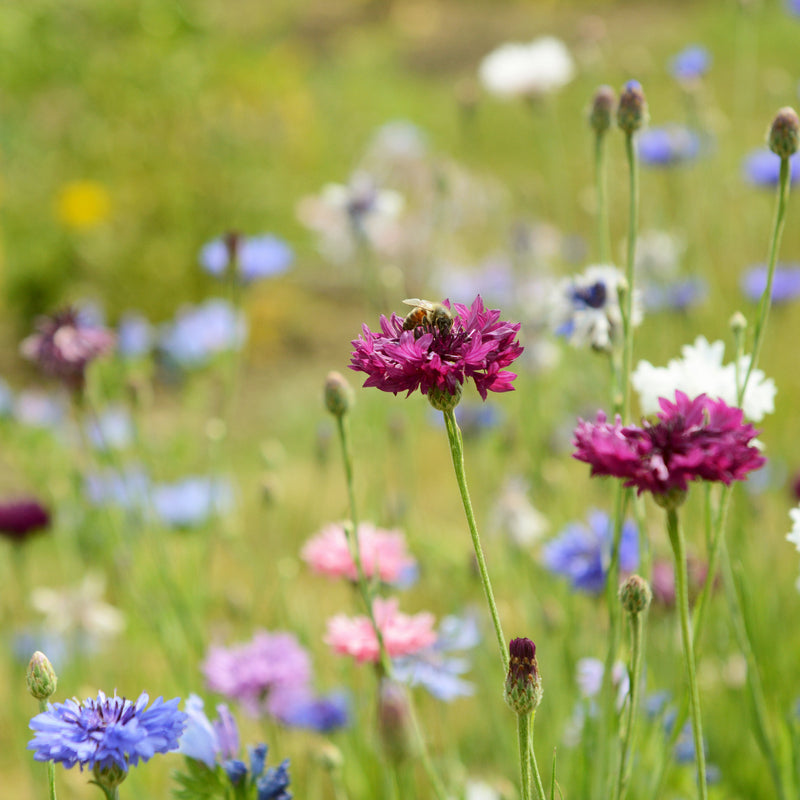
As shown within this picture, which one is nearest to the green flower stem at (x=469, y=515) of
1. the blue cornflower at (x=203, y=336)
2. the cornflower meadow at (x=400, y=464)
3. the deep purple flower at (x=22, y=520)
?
the cornflower meadow at (x=400, y=464)

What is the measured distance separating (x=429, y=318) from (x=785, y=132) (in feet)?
1.17

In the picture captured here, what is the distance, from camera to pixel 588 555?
4.23ft

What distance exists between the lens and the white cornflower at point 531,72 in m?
1.88

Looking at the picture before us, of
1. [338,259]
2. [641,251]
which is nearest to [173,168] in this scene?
[338,259]

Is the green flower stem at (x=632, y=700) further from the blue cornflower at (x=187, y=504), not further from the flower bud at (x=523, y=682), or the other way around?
the blue cornflower at (x=187, y=504)

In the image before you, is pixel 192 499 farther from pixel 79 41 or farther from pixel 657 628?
pixel 79 41

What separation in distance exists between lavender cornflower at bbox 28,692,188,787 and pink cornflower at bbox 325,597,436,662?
359 millimetres

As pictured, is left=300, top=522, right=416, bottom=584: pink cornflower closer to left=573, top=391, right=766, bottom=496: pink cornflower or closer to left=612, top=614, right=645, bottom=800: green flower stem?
left=612, top=614, right=645, bottom=800: green flower stem

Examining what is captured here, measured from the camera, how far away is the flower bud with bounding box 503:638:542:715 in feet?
2.16

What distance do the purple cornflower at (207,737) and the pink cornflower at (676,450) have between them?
0.41 metres

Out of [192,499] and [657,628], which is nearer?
[657,628]

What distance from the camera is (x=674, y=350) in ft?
7.32

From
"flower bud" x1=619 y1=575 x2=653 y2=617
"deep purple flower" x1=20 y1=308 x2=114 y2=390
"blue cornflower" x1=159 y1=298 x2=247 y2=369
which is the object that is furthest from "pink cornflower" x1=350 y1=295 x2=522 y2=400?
"blue cornflower" x1=159 y1=298 x2=247 y2=369

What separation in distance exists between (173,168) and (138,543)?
10.8 feet
